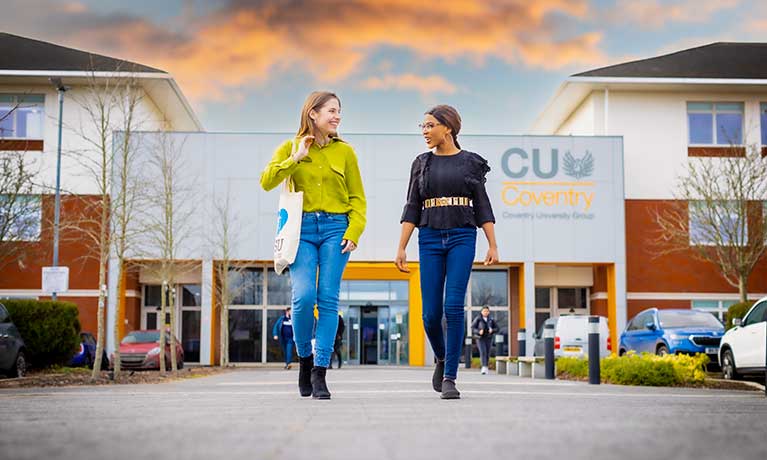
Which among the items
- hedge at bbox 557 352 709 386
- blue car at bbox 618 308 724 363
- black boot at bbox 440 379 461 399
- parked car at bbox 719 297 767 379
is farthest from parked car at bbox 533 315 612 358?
black boot at bbox 440 379 461 399

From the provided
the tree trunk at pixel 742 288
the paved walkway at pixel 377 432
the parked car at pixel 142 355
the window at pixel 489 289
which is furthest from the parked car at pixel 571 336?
the paved walkway at pixel 377 432

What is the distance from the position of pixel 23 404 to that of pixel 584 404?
3722 millimetres

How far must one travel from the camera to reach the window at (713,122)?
39.3 m

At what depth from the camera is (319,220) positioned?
7035mm

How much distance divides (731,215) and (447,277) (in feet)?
94.8

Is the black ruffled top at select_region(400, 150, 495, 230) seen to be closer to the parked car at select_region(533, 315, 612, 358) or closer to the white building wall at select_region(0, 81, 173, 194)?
the parked car at select_region(533, 315, 612, 358)

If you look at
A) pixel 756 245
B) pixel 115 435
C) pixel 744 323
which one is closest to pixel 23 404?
pixel 115 435

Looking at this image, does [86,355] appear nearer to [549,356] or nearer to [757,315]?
[549,356]

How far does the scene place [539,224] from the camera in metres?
37.5

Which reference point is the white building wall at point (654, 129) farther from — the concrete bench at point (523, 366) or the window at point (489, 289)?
the concrete bench at point (523, 366)

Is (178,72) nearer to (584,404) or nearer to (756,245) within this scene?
(756,245)

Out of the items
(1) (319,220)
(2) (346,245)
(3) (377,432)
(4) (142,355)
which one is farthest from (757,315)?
(4) (142,355)

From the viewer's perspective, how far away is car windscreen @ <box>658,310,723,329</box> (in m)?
22.2

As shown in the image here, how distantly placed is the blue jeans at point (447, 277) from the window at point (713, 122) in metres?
34.1
